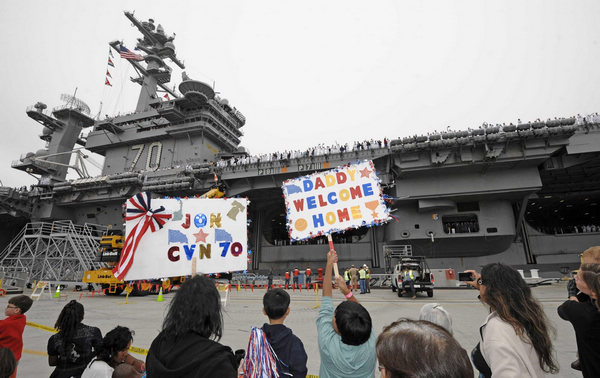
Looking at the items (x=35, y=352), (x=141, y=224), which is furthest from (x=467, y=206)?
(x=35, y=352)

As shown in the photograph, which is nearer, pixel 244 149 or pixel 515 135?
pixel 515 135

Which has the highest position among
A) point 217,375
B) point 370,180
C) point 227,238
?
point 370,180

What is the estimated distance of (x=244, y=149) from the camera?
3778 centimetres

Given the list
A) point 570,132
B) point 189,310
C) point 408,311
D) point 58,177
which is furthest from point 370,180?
point 58,177

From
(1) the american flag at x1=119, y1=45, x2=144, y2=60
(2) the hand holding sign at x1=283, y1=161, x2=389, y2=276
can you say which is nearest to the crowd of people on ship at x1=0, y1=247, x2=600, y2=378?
(2) the hand holding sign at x1=283, y1=161, x2=389, y2=276

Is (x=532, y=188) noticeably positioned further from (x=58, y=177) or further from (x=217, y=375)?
(x=58, y=177)

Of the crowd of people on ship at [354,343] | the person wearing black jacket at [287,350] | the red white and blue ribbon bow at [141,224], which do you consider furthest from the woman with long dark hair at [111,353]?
the red white and blue ribbon bow at [141,224]

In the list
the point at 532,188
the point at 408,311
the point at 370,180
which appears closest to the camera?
the point at 370,180

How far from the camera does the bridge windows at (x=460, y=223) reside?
23828 millimetres

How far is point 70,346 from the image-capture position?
129 inches

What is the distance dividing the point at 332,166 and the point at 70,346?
2098cm

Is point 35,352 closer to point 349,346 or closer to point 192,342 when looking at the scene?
point 192,342

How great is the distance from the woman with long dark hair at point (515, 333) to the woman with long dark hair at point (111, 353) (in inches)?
126

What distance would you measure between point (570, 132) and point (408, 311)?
57.7 feet
